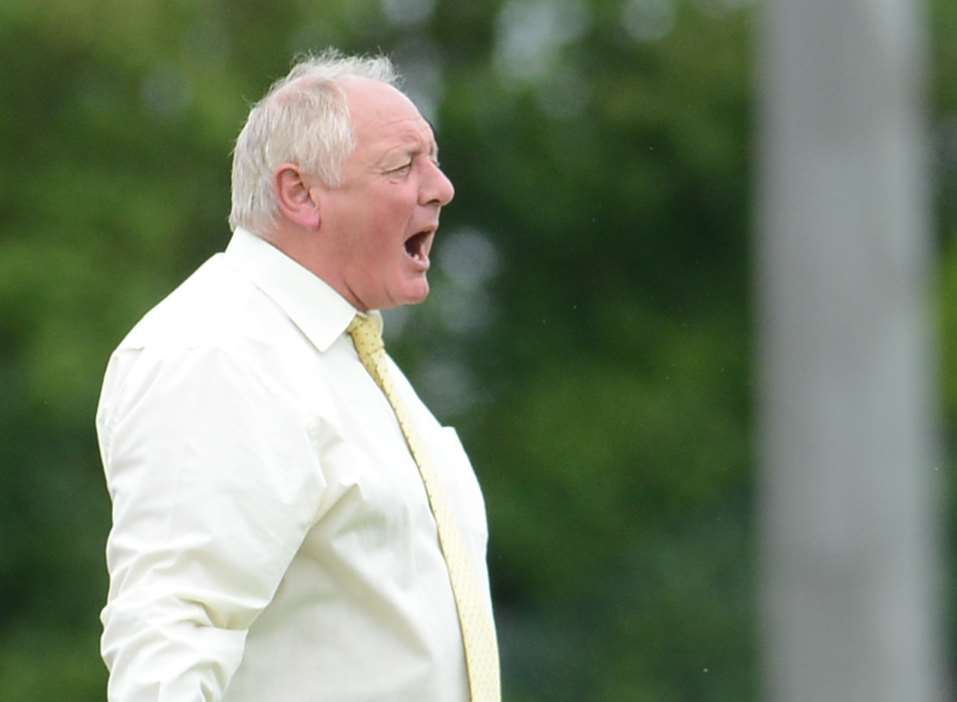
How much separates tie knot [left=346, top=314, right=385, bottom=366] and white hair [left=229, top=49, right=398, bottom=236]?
0.18 m

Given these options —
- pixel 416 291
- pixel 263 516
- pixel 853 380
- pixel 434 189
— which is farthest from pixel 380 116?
pixel 853 380

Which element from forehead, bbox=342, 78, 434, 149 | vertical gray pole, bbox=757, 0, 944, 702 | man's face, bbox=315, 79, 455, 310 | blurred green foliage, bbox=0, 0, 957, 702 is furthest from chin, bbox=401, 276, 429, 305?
blurred green foliage, bbox=0, 0, 957, 702

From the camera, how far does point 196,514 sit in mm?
3205

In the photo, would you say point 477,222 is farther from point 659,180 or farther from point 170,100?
point 170,100

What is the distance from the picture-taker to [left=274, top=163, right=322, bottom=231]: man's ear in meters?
3.61

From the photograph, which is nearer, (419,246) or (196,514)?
(196,514)

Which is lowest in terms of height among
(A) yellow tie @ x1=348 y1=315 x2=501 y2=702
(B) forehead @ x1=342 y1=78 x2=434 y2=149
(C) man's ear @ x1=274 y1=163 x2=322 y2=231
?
(A) yellow tie @ x1=348 y1=315 x2=501 y2=702

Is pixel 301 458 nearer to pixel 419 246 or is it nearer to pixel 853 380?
pixel 419 246

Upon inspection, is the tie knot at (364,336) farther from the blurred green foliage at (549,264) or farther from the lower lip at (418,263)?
the blurred green foliage at (549,264)

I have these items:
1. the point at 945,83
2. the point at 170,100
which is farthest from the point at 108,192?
the point at 945,83

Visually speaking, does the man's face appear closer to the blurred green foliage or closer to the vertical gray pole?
the vertical gray pole

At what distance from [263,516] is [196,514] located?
0.29ft

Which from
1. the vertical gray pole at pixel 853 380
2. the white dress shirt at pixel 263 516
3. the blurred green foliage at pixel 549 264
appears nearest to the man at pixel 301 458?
the white dress shirt at pixel 263 516

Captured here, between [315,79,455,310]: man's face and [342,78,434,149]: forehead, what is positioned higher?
[342,78,434,149]: forehead
